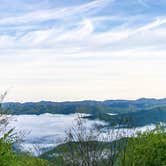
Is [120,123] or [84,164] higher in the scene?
[120,123]

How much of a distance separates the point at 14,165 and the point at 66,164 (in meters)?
3.96

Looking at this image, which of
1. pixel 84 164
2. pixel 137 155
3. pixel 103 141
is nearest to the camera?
pixel 84 164

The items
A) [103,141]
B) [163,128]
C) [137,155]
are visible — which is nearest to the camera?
[103,141]

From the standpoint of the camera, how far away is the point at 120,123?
25641mm

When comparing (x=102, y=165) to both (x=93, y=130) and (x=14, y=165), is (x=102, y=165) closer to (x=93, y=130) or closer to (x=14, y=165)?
(x=93, y=130)

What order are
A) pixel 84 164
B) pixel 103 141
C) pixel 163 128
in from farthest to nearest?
pixel 163 128, pixel 103 141, pixel 84 164

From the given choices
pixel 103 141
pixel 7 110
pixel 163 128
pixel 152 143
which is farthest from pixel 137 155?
pixel 7 110

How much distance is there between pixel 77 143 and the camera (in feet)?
87.8

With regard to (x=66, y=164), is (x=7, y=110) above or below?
above

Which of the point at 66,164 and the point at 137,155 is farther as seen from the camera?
the point at 137,155

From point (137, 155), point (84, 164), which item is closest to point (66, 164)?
point (84, 164)

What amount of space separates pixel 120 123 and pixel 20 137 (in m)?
6.34

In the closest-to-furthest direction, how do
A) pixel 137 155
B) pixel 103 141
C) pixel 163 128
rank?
pixel 103 141 → pixel 137 155 → pixel 163 128

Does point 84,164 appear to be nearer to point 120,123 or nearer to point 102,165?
point 102,165
